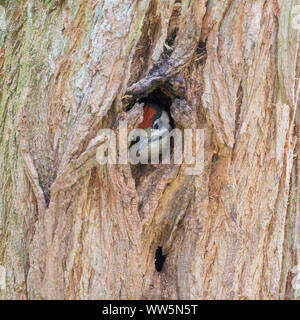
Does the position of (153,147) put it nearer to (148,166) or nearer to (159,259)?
(148,166)

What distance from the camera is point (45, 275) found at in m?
1.71

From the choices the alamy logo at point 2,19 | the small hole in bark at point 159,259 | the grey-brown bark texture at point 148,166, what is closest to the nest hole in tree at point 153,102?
the grey-brown bark texture at point 148,166

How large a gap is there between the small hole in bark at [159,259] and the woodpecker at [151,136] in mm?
350

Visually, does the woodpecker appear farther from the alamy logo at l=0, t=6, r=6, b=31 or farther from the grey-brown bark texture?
the alamy logo at l=0, t=6, r=6, b=31

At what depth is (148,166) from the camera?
178 centimetres

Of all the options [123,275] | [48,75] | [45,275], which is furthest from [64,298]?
[48,75]

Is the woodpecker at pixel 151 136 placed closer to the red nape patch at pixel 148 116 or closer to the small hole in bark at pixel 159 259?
the red nape patch at pixel 148 116

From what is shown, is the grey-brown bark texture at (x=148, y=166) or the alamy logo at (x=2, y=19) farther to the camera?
the alamy logo at (x=2, y=19)

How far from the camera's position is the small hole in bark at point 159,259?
188cm

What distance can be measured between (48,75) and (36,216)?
48 cm

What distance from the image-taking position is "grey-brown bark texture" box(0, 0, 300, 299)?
67.1 inches

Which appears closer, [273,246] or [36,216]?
[36,216]

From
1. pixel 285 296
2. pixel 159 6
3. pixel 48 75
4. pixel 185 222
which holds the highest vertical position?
pixel 159 6
